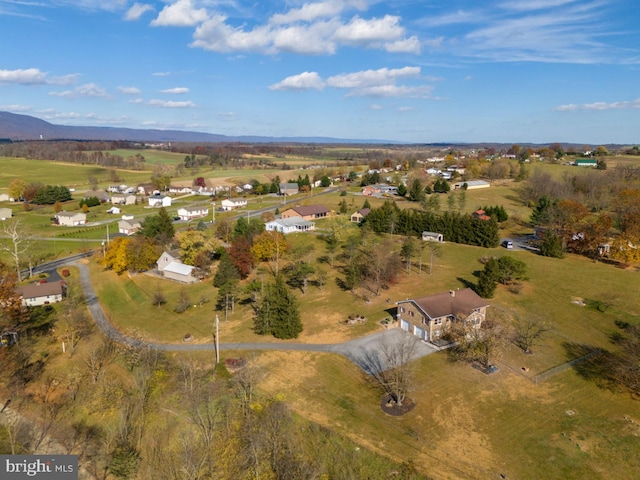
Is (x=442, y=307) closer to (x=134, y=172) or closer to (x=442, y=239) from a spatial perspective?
(x=442, y=239)

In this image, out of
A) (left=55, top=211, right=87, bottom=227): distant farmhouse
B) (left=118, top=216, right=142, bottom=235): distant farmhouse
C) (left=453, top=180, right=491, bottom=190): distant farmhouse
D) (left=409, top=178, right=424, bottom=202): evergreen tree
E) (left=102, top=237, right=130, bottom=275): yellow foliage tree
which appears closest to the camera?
(left=102, top=237, right=130, bottom=275): yellow foliage tree

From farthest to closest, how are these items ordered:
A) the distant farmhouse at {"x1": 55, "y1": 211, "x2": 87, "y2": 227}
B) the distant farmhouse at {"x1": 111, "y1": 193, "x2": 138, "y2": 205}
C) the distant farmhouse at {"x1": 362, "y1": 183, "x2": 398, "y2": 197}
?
the distant farmhouse at {"x1": 111, "y1": 193, "x2": 138, "y2": 205} → the distant farmhouse at {"x1": 362, "y1": 183, "x2": 398, "y2": 197} → the distant farmhouse at {"x1": 55, "y1": 211, "x2": 87, "y2": 227}

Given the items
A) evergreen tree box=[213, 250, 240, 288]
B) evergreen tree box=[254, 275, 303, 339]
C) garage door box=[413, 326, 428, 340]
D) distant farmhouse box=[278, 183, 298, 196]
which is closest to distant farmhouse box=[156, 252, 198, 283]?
evergreen tree box=[213, 250, 240, 288]

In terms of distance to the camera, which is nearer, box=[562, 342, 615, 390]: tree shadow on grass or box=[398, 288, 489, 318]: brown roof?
box=[562, 342, 615, 390]: tree shadow on grass

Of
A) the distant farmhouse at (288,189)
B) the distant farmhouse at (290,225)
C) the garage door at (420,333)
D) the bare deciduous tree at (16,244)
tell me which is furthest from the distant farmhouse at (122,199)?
the garage door at (420,333)

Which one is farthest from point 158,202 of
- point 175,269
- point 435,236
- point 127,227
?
point 435,236

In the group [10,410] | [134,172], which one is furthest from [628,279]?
[134,172]

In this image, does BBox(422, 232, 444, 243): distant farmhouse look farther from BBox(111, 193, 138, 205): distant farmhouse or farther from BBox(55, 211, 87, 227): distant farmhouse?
BBox(111, 193, 138, 205): distant farmhouse
